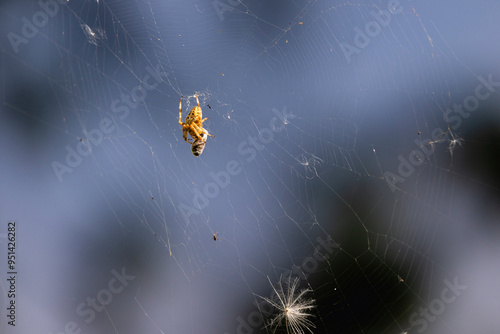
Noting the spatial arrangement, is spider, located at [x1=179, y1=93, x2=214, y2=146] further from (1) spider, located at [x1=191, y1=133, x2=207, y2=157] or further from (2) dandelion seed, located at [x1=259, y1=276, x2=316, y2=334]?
(2) dandelion seed, located at [x1=259, y1=276, x2=316, y2=334]

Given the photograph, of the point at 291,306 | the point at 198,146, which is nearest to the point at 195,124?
the point at 198,146

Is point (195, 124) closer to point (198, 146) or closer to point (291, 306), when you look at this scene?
point (198, 146)

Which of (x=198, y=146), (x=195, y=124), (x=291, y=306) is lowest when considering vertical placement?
(x=291, y=306)

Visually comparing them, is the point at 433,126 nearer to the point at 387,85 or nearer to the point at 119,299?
the point at 387,85

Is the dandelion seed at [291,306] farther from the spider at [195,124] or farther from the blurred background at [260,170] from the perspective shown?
the spider at [195,124]

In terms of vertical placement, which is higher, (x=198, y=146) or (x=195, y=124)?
(x=195, y=124)

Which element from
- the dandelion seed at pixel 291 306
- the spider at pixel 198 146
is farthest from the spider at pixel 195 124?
the dandelion seed at pixel 291 306

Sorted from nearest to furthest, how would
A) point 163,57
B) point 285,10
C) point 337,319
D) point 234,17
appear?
point 163,57, point 337,319, point 234,17, point 285,10

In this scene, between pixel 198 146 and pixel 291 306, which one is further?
pixel 198 146

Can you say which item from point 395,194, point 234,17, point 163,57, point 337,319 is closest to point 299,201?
point 395,194
